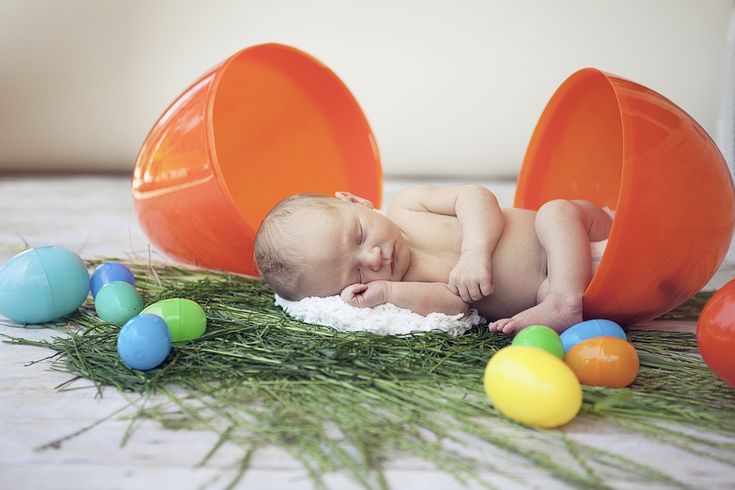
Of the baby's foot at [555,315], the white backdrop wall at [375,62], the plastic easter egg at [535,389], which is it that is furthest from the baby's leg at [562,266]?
the white backdrop wall at [375,62]

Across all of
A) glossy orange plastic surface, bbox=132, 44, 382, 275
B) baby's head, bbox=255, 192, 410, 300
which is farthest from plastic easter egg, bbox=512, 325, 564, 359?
glossy orange plastic surface, bbox=132, 44, 382, 275

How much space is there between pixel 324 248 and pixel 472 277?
0.97 feet

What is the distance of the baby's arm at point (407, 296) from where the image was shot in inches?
57.0

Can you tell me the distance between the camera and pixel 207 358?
1278 millimetres

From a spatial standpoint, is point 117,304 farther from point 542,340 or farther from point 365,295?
point 542,340

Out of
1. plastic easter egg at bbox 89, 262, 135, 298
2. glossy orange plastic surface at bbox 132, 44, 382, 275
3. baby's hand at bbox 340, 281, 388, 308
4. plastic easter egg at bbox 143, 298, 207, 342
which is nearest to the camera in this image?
plastic easter egg at bbox 143, 298, 207, 342

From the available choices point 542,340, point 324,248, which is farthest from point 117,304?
point 542,340

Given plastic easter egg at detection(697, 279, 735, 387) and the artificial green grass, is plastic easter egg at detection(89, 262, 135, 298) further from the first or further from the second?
plastic easter egg at detection(697, 279, 735, 387)

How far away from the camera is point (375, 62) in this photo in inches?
136

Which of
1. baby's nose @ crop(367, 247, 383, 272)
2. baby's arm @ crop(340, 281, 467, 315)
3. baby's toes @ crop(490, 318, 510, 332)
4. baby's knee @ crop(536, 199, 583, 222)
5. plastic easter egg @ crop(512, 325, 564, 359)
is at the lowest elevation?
baby's toes @ crop(490, 318, 510, 332)

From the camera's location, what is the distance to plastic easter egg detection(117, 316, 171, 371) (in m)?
1.20

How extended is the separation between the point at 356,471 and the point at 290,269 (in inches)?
23.8

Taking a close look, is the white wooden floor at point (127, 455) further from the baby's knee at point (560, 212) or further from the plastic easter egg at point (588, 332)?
the baby's knee at point (560, 212)

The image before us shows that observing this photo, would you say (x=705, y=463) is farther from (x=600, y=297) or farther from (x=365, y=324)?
(x=365, y=324)
